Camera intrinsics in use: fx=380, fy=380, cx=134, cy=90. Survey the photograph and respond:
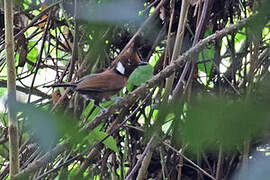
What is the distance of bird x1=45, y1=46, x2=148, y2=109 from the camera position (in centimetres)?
168

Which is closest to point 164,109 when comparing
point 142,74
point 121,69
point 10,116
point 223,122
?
point 223,122

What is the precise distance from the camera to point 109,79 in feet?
6.40

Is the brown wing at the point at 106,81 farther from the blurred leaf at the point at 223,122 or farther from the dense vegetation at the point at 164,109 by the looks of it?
the blurred leaf at the point at 223,122

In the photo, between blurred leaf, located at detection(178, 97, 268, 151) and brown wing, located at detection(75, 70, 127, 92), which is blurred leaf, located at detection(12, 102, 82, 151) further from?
brown wing, located at detection(75, 70, 127, 92)

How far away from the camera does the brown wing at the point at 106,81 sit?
73.5 inches

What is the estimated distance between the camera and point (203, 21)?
48.2 inches

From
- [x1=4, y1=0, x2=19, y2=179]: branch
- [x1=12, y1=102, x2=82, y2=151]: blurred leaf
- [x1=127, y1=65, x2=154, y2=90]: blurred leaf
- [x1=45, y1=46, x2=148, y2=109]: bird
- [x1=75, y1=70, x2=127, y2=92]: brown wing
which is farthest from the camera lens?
[x1=75, y1=70, x2=127, y2=92]: brown wing

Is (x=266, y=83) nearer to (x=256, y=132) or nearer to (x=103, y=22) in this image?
(x=256, y=132)

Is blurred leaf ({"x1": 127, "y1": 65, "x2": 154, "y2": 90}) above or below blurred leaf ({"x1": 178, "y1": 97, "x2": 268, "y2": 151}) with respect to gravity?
below

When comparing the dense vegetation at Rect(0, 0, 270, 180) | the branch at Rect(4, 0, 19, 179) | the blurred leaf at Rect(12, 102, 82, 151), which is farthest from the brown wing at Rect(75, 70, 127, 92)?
the blurred leaf at Rect(12, 102, 82, 151)

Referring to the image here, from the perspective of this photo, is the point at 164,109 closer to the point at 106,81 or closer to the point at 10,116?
the point at 10,116

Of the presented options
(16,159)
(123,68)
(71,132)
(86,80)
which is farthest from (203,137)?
(123,68)

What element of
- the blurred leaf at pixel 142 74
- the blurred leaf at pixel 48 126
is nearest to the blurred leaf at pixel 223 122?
the blurred leaf at pixel 48 126

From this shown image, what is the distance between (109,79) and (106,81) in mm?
19
